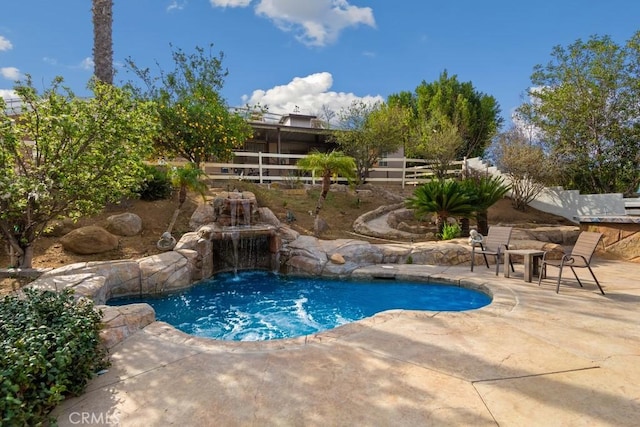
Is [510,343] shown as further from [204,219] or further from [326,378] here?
[204,219]

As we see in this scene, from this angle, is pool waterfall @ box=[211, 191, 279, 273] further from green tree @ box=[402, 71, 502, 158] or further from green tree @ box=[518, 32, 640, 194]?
green tree @ box=[402, 71, 502, 158]

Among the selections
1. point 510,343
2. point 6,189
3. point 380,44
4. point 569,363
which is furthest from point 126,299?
point 380,44

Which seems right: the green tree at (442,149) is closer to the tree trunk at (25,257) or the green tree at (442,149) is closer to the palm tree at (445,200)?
the palm tree at (445,200)

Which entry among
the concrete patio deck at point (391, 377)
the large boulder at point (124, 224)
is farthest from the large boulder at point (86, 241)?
the concrete patio deck at point (391, 377)

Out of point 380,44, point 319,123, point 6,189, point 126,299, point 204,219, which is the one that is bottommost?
point 126,299

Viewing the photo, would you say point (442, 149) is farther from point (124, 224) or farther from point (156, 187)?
point (124, 224)

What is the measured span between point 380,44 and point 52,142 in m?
15.1

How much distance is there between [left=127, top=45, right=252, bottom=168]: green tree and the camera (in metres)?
12.1

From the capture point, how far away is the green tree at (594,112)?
11.3m

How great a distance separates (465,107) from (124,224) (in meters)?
23.9

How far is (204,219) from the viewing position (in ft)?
32.1

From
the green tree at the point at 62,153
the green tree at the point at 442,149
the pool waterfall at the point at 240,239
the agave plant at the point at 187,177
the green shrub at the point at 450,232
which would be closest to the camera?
the green tree at the point at 62,153

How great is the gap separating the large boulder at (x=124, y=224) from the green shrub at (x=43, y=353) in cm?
566

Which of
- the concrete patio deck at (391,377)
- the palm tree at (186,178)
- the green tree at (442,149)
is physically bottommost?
the concrete patio deck at (391,377)
